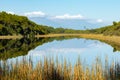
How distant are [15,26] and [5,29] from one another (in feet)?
20.0

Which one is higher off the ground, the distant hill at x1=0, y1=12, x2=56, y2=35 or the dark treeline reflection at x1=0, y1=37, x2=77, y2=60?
the distant hill at x1=0, y1=12, x2=56, y2=35

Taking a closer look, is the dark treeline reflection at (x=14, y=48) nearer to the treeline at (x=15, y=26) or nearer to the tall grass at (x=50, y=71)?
the tall grass at (x=50, y=71)

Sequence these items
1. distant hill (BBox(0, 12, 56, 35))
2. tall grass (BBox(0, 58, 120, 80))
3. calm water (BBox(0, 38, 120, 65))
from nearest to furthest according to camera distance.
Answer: tall grass (BBox(0, 58, 120, 80)) → calm water (BBox(0, 38, 120, 65)) → distant hill (BBox(0, 12, 56, 35))

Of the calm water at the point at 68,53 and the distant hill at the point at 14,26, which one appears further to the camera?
the distant hill at the point at 14,26

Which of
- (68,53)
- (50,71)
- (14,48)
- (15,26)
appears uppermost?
(15,26)

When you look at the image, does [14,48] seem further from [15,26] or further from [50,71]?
[15,26]

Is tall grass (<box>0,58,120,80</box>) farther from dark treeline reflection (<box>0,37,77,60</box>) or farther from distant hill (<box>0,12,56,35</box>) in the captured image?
distant hill (<box>0,12,56,35</box>)

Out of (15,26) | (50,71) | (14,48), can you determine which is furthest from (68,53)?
(15,26)

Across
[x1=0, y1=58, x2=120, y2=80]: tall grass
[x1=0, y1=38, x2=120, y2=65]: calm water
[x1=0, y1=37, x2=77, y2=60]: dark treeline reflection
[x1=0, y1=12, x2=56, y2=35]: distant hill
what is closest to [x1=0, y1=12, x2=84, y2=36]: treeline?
[x1=0, y1=12, x2=56, y2=35]: distant hill

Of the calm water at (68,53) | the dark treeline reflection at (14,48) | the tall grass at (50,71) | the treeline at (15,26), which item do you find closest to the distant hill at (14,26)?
the treeline at (15,26)

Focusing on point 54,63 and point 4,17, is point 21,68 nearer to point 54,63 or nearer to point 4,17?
point 54,63

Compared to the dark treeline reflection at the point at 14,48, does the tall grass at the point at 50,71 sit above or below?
above

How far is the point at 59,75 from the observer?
15.2 m

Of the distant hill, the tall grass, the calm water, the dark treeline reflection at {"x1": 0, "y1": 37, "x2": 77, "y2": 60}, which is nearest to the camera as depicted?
the tall grass
